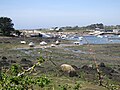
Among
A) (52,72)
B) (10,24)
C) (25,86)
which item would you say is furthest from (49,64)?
(10,24)

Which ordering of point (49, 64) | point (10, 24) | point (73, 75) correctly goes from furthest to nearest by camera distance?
1. point (10, 24)
2. point (49, 64)
3. point (73, 75)

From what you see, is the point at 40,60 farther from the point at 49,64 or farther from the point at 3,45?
the point at 3,45

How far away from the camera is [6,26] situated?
63.2m

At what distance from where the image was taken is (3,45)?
51.3 m

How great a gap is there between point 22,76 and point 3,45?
150 ft

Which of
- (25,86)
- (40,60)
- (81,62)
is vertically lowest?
(81,62)

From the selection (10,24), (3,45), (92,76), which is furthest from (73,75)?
(10,24)

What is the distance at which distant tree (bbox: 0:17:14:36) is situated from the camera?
209 feet

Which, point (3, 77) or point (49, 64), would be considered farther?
point (49, 64)

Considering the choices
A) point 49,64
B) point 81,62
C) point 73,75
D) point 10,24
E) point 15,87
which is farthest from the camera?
point 10,24

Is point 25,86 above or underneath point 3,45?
above

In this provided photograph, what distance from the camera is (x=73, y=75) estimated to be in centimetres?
2291

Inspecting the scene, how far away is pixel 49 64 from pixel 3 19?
39240mm

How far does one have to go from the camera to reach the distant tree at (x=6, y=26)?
63625 millimetres
